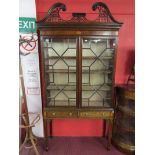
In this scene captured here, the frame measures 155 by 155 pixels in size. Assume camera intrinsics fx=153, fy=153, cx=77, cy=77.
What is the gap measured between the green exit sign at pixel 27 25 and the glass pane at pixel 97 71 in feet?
2.82

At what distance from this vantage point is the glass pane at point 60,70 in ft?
7.02

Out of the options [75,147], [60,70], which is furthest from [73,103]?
[75,147]

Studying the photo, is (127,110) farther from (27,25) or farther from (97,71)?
(27,25)

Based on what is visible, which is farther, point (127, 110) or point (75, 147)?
point (75, 147)

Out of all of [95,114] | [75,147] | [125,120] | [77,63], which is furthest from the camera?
[75,147]

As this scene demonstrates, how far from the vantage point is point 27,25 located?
233 cm

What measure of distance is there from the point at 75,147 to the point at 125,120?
2.93ft

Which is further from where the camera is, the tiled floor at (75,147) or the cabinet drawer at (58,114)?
the tiled floor at (75,147)

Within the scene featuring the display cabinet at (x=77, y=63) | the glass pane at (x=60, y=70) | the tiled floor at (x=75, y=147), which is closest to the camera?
the display cabinet at (x=77, y=63)

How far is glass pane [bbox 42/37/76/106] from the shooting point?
2141 mm

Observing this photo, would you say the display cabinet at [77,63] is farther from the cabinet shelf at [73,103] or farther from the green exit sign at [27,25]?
the green exit sign at [27,25]

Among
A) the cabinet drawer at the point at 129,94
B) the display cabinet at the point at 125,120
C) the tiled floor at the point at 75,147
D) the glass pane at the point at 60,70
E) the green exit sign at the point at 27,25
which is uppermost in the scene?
the green exit sign at the point at 27,25

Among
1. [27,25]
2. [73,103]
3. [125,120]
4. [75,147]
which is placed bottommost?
[75,147]

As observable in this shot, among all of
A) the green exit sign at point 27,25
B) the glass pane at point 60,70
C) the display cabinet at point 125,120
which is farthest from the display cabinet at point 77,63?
the green exit sign at point 27,25
